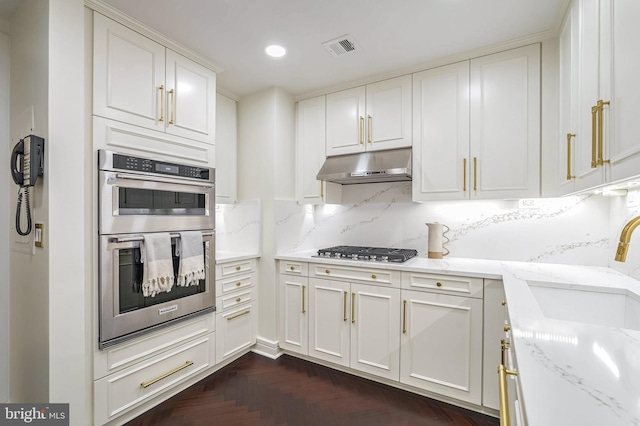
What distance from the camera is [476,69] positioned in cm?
226

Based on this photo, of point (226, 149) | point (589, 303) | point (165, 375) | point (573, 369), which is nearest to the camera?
point (573, 369)

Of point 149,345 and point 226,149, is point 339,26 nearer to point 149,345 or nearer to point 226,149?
point 226,149

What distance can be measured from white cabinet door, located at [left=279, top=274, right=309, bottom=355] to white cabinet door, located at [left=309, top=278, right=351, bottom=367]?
2.2 inches

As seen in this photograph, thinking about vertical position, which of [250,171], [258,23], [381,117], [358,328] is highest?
[258,23]

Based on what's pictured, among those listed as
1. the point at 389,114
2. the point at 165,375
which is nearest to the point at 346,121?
the point at 389,114

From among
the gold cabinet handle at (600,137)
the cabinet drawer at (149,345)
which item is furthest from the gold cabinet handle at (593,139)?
the cabinet drawer at (149,345)

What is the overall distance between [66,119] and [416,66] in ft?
8.10

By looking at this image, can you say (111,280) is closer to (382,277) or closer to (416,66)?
(382,277)

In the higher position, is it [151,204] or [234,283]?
[151,204]

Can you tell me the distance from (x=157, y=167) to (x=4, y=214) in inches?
40.8

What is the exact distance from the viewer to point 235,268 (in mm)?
2658

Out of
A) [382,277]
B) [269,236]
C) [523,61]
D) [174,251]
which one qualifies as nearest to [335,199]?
[269,236]

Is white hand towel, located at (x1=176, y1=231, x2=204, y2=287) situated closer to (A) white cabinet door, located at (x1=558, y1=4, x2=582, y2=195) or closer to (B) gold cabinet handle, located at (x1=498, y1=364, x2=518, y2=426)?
(B) gold cabinet handle, located at (x1=498, y1=364, x2=518, y2=426)

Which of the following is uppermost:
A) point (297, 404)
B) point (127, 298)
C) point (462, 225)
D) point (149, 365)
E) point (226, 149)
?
point (226, 149)
